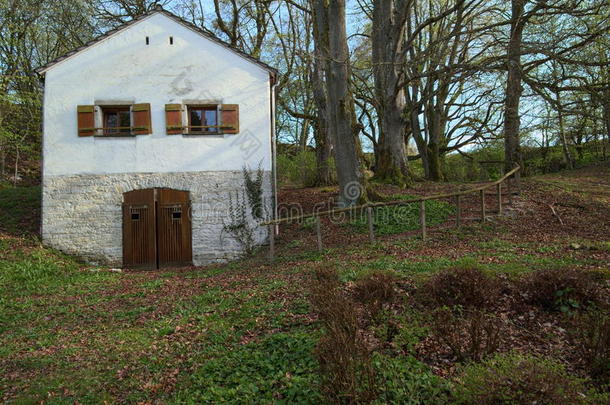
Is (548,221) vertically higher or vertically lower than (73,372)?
higher

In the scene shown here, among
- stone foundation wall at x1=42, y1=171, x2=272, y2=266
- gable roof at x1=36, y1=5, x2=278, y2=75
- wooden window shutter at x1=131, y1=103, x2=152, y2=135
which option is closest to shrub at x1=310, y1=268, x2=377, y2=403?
stone foundation wall at x1=42, y1=171, x2=272, y2=266

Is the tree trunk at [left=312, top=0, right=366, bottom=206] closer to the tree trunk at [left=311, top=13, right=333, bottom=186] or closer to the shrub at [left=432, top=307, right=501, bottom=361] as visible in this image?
the tree trunk at [left=311, top=13, right=333, bottom=186]

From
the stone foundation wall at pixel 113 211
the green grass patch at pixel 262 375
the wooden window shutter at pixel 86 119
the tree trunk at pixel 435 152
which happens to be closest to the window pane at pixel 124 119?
the wooden window shutter at pixel 86 119

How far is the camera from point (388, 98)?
47.9 ft

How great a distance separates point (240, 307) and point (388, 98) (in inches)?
420

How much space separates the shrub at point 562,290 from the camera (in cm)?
473

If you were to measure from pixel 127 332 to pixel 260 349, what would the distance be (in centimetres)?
243

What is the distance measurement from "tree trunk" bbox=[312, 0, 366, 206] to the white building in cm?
208

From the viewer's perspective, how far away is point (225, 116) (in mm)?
12156

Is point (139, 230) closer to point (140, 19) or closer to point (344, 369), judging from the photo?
point (140, 19)

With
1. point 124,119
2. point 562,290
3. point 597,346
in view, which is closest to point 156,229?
point 124,119

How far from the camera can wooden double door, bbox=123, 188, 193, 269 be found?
11758mm

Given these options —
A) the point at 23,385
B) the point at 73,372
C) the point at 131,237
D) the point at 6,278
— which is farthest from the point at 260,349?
the point at 131,237

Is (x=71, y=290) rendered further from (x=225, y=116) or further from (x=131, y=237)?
(x=225, y=116)
